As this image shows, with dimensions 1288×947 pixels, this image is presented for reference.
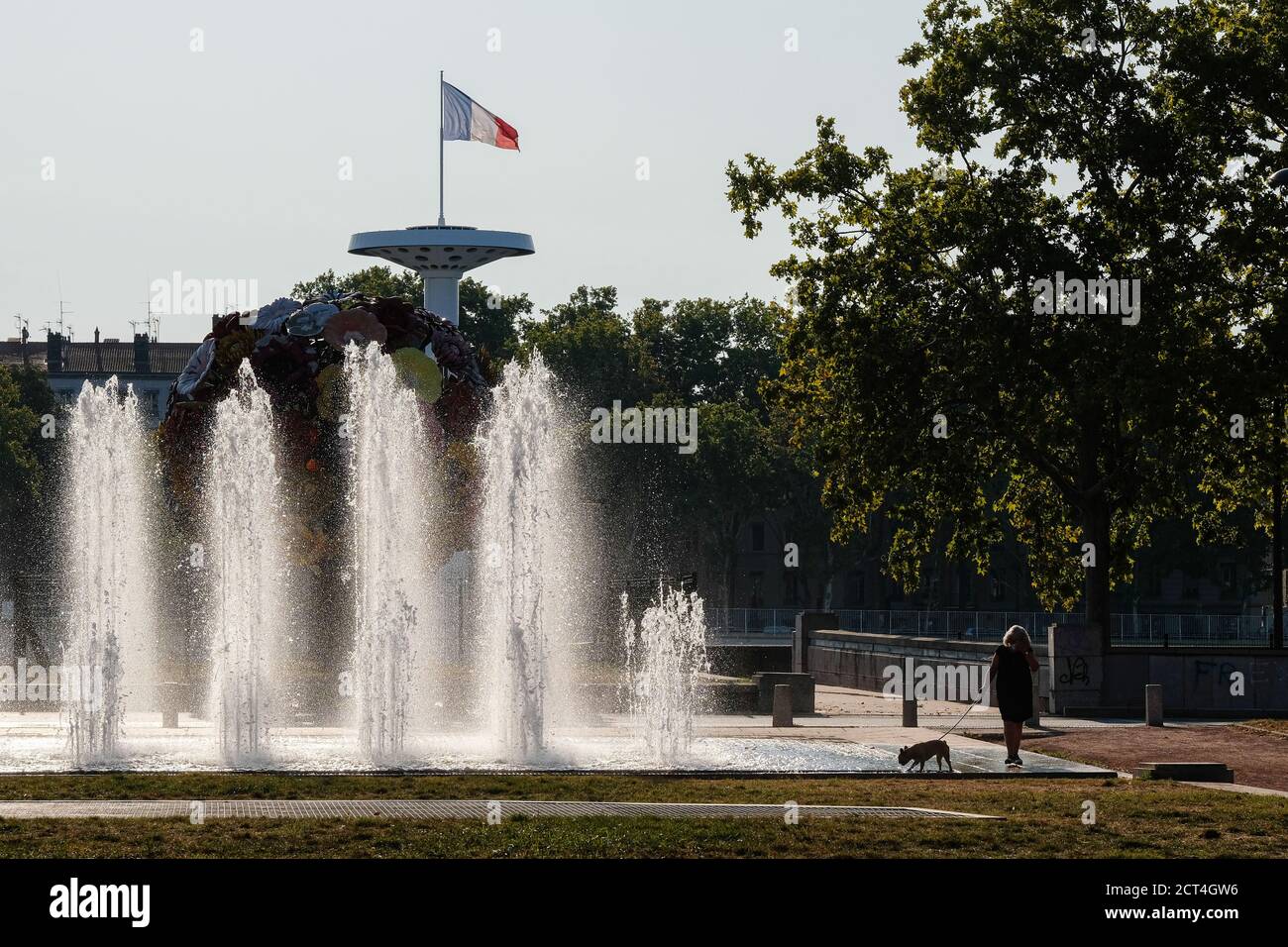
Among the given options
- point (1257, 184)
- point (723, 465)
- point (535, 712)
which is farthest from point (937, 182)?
point (723, 465)

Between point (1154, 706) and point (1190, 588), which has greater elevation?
point (1190, 588)

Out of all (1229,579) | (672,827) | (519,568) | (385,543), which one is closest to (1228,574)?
(1229,579)

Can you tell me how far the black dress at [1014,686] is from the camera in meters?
20.8

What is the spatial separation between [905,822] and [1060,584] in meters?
25.8

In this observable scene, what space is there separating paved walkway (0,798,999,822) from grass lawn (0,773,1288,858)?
408mm

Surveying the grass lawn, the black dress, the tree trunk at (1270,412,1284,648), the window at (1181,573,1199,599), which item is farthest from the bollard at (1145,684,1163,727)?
the window at (1181,573,1199,599)

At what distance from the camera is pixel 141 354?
12762 cm

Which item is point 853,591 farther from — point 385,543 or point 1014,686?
point 1014,686

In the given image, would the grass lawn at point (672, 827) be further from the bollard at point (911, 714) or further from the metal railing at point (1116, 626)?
the metal railing at point (1116, 626)

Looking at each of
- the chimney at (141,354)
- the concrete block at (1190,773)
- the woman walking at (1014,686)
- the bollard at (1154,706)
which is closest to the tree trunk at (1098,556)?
the bollard at (1154,706)

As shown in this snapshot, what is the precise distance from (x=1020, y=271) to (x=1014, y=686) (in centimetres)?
1600

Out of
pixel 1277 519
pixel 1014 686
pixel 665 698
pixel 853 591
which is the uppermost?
pixel 1277 519

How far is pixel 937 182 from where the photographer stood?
122ft
